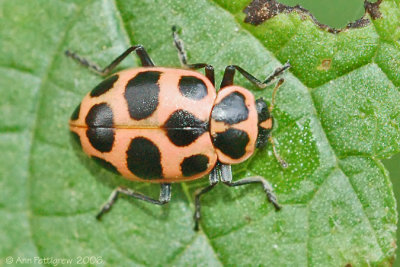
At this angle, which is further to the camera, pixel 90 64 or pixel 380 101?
pixel 90 64

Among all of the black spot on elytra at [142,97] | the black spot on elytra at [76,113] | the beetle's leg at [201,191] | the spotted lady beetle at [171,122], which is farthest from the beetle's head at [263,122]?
the black spot on elytra at [76,113]

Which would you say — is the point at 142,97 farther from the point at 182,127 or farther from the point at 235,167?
the point at 235,167

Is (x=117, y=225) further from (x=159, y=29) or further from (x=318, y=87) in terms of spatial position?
(x=318, y=87)

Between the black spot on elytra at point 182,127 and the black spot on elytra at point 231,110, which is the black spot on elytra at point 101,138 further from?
the black spot on elytra at point 231,110

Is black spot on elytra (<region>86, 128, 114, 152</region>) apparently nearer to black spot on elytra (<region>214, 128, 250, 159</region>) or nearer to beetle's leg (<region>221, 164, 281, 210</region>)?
black spot on elytra (<region>214, 128, 250, 159</region>)

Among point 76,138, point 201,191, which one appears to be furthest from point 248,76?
point 76,138

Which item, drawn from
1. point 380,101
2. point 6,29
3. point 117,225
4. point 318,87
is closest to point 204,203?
point 117,225

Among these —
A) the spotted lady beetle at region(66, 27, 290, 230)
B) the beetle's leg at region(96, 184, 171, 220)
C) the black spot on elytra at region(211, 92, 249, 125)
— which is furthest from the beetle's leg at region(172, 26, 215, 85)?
the beetle's leg at region(96, 184, 171, 220)
